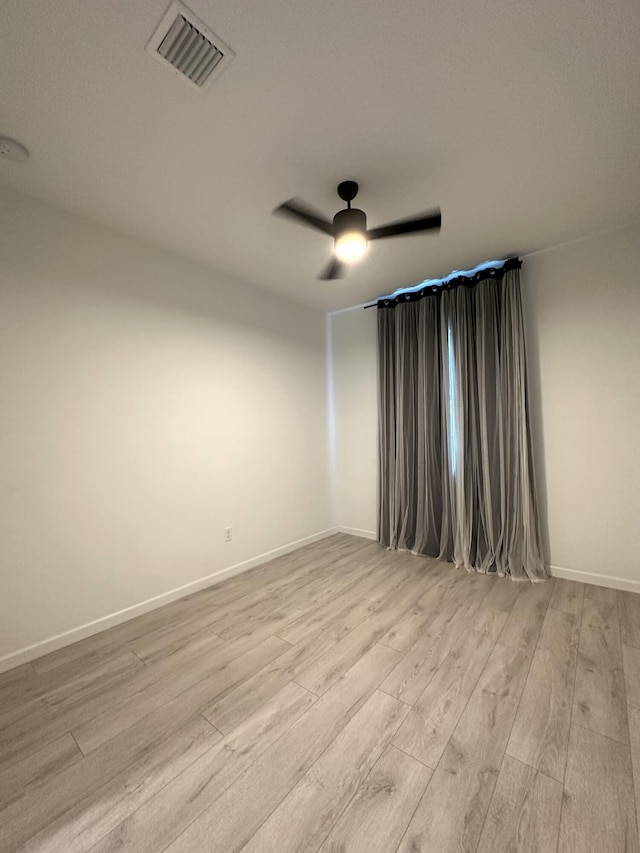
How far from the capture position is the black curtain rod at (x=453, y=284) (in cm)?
280

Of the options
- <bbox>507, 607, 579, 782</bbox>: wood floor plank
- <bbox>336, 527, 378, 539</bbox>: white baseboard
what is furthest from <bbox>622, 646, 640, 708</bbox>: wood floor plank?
<bbox>336, 527, 378, 539</bbox>: white baseboard

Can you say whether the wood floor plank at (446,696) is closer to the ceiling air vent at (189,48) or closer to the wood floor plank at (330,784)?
the wood floor plank at (330,784)

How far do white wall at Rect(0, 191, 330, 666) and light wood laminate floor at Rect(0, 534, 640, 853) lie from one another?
0.44m

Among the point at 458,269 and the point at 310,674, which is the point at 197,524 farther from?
the point at 458,269

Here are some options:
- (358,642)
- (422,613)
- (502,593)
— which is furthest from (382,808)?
(502,593)

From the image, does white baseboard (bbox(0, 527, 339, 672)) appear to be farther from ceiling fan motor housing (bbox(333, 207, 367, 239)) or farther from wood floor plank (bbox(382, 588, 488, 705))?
ceiling fan motor housing (bbox(333, 207, 367, 239))

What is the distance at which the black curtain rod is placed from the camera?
2.80 m

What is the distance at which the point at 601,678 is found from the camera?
162cm

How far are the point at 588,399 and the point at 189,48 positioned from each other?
3197 mm

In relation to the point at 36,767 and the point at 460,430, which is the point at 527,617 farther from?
the point at 36,767

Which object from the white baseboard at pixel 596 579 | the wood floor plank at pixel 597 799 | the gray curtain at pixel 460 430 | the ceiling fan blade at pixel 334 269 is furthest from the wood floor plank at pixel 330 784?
the ceiling fan blade at pixel 334 269

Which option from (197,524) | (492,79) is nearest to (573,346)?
(492,79)

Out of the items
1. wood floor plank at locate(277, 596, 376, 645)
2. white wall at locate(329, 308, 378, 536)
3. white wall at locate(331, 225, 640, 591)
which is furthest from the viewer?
white wall at locate(329, 308, 378, 536)

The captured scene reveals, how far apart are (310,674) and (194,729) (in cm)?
57
